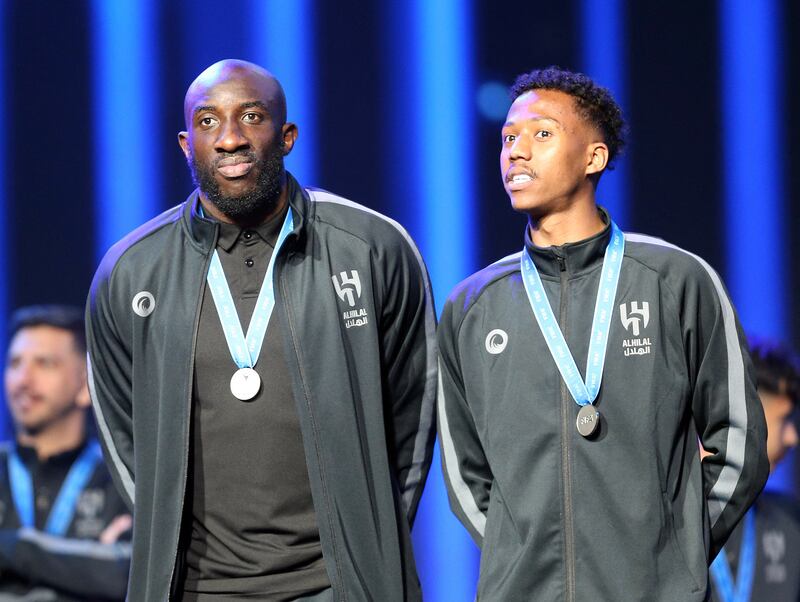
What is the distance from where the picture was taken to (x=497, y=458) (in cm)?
265

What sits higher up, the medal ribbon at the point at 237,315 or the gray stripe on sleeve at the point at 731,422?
the medal ribbon at the point at 237,315

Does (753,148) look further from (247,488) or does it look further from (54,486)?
(247,488)

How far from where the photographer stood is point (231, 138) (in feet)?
8.98

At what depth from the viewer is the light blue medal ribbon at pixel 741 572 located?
443cm

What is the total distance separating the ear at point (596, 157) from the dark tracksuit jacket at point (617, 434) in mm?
164

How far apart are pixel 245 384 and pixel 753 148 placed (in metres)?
3.46

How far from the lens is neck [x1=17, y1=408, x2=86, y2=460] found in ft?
15.0

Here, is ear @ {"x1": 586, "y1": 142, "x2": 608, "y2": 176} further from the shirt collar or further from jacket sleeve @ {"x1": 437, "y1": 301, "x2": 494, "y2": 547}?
the shirt collar

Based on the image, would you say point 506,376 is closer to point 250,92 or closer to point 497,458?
point 497,458

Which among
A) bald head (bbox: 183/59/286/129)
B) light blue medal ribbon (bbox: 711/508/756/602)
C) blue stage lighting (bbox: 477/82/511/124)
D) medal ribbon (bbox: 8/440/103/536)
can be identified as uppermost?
blue stage lighting (bbox: 477/82/511/124)

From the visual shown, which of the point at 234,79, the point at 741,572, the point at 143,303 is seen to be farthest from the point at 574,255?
the point at 741,572

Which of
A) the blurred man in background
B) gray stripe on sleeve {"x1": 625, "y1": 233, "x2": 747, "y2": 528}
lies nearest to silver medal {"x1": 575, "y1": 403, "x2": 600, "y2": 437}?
gray stripe on sleeve {"x1": 625, "y1": 233, "x2": 747, "y2": 528}

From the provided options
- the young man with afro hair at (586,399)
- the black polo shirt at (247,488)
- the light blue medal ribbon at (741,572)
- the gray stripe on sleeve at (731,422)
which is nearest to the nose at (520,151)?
the young man with afro hair at (586,399)

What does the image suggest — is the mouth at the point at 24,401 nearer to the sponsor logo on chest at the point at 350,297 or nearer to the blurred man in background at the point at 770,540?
the sponsor logo on chest at the point at 350,297
